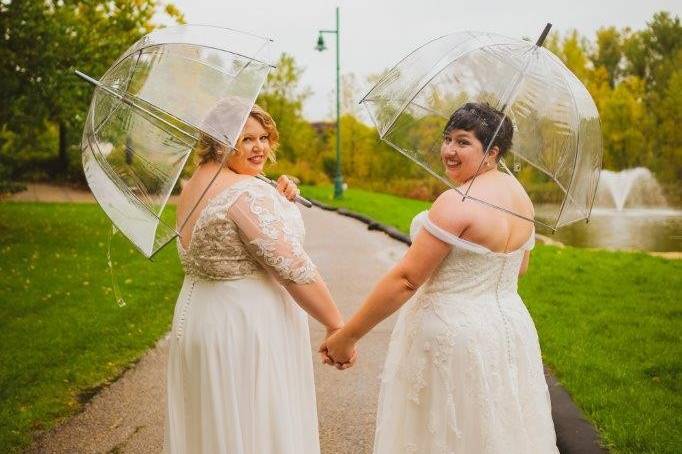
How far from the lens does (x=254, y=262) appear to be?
110 inches

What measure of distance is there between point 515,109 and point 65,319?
19.8 feet

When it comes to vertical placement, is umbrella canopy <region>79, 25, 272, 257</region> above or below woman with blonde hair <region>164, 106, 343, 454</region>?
above

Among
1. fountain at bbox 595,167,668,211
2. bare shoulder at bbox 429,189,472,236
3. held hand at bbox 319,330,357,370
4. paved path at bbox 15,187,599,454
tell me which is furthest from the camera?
fountain at bbox 595,167,668,211

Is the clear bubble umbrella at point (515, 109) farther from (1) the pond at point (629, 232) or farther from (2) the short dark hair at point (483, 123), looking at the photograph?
(1) the pond at point (629, 232)

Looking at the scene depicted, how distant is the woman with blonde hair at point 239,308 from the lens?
8.77 ft

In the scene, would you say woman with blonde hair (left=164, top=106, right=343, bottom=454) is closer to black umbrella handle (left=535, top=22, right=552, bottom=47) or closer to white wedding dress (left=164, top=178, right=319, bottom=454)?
white wedding dress (left=164, top=178, right=319, bottom=454)

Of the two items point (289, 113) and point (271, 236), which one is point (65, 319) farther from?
point (289, 113)

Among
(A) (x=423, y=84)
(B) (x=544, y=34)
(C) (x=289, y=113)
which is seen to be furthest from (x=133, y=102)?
(C) (x=289, y=113)

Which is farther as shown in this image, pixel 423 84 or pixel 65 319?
pixel 65 319

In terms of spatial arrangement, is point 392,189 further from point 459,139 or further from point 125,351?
point 459,139

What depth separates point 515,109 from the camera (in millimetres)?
2824

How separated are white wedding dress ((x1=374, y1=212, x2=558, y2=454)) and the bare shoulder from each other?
7 centimetres
